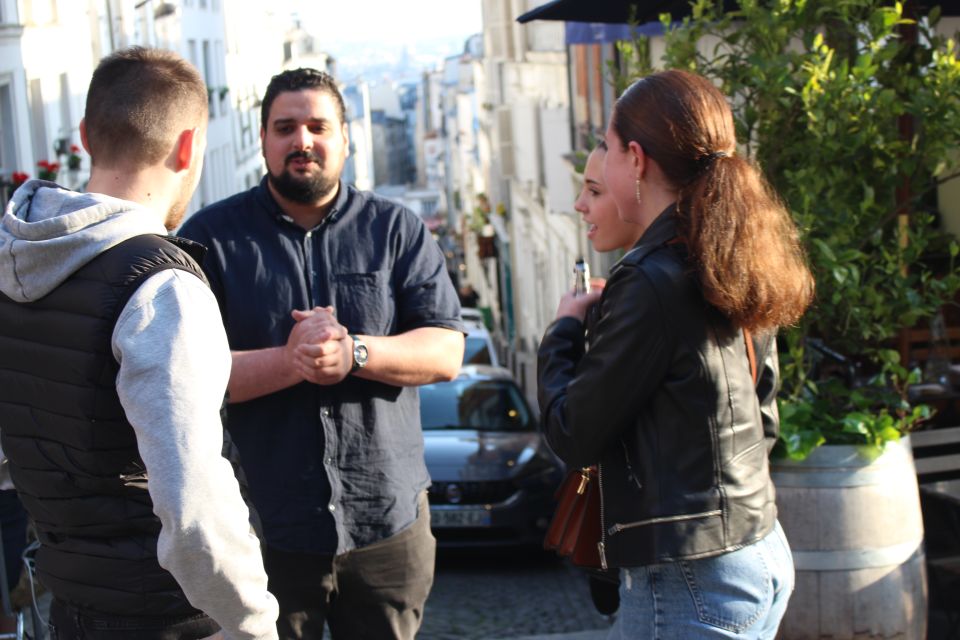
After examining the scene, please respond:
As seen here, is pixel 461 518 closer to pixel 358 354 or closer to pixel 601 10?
pixel 601 10

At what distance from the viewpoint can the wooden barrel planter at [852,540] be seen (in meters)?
4.00

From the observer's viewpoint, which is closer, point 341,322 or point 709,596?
point 709,596

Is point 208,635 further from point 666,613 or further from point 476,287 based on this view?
point 476,287

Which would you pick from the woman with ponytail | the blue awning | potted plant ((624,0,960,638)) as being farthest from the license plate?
the woman with ponytail

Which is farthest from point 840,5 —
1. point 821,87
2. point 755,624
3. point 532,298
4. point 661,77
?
point 532,298

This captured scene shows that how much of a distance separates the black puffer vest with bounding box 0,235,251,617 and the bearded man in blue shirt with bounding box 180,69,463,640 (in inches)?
36.7

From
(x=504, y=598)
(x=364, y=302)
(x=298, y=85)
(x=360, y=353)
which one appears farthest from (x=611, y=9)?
(x=504, y=598)

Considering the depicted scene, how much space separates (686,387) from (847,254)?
6.85 feet

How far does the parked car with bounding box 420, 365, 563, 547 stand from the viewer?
9.53 m

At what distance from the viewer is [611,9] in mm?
5844

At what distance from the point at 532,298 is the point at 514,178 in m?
2.85

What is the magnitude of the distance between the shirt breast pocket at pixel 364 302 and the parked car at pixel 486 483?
5.84 m

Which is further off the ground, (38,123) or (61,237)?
(38,123)

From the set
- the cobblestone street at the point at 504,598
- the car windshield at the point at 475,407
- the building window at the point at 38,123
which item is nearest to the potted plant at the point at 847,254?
the cobblestone street at the point at 504,598
